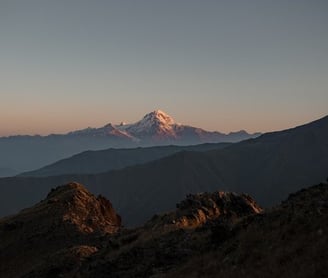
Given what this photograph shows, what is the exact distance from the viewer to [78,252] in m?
37.3

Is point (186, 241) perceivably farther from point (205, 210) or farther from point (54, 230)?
point (54, 230)

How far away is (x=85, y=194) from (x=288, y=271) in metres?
49.4

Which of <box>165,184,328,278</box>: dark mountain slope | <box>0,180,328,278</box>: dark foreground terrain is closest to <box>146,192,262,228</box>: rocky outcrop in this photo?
<box>0,180,328,278</box>: dark foreground terrain

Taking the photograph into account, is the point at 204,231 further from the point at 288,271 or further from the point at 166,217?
the point at 288,271

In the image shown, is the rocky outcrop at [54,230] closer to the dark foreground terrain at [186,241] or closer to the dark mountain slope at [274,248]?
the dark foreground terrain at [186,241]

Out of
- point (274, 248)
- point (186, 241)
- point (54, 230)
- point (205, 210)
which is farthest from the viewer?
point (54, 230)

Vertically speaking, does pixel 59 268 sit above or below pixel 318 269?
below

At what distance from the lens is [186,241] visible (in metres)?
30.2

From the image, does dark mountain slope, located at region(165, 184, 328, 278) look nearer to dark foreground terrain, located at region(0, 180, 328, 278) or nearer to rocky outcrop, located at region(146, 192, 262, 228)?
dark foreground terrain, located at region(0, 180, 328, 278)

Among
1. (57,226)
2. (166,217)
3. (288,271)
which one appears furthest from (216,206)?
(288,271)

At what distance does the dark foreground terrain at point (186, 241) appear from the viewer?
65.3 feet

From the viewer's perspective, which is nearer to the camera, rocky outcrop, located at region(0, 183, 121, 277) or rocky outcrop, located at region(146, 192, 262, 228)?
rocky outcrop, located at region(146, 192, 262, 228)

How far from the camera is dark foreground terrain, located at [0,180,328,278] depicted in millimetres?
19905

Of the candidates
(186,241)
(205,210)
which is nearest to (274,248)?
(186,241)
